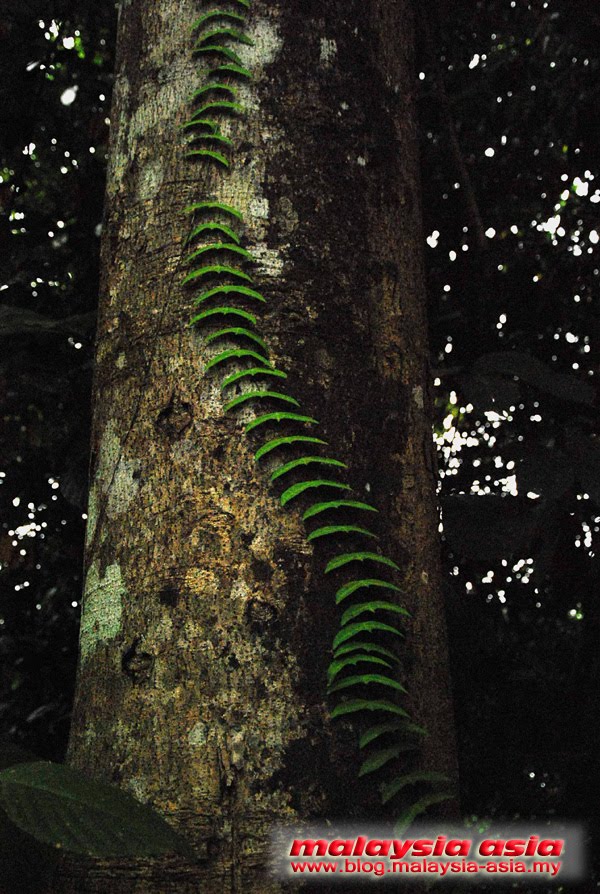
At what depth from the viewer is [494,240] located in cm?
370

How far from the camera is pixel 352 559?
1334mm

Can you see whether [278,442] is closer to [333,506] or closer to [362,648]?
[333,506]

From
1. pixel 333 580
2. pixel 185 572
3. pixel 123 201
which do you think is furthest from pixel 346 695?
pixel 123 201

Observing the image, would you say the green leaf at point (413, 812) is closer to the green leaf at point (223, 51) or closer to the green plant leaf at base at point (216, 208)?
the green plant leaf at base at point (216, 208)

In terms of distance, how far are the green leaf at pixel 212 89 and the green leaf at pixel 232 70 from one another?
2 centimetres

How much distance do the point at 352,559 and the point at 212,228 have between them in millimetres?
562

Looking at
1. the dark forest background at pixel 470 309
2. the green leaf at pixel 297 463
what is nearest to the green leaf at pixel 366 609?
the green leaf at pixel 297 463

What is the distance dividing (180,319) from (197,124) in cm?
36

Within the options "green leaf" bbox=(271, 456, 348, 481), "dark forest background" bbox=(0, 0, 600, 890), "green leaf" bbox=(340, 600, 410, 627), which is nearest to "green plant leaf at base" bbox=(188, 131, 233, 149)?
"green leaf" bbox=(271, 456, 348, 481)

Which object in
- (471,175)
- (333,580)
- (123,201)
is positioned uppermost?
(471,175)

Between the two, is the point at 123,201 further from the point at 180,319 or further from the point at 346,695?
the point at 346,695

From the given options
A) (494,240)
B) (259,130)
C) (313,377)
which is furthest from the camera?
(494,240)

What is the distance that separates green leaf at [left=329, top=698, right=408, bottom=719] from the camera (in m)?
1.25

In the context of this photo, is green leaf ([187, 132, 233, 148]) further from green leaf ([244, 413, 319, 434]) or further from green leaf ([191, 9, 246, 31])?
green leaf ([244, 413, 319, 434])
